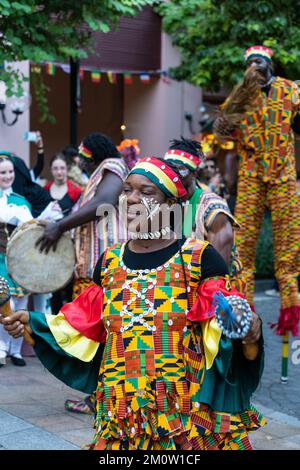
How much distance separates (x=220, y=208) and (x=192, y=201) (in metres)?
0.19

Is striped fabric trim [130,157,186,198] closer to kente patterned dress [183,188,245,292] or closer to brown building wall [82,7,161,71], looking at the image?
kente patterned dress [183,188,245,292]

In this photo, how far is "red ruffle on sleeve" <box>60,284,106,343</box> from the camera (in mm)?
3104

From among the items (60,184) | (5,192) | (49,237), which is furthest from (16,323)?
(60,184)

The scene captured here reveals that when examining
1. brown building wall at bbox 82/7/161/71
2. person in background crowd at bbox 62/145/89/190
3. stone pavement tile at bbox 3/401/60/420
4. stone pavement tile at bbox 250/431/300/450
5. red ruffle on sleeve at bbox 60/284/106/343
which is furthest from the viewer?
brown building wall at bbox 82/7/161/71

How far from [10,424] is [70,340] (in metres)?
1.85

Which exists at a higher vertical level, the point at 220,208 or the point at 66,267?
the point at 220,208

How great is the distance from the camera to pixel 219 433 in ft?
9.53

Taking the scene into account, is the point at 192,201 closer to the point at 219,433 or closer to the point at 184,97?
the point at 219,433

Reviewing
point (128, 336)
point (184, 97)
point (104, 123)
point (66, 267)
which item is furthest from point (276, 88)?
point (104, 123)

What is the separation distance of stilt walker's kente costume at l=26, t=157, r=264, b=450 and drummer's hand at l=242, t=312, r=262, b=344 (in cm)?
12

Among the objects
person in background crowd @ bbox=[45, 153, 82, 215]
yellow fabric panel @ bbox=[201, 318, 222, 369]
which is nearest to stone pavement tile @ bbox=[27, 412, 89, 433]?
yellow fabric panel @ bbox=[201, 318, 222, 369]

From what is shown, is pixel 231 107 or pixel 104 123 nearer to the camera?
pixel 231 107

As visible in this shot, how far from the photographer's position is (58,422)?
16.0ft

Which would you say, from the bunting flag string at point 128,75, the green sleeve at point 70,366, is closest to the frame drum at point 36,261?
the green sleeve at point 70,366
